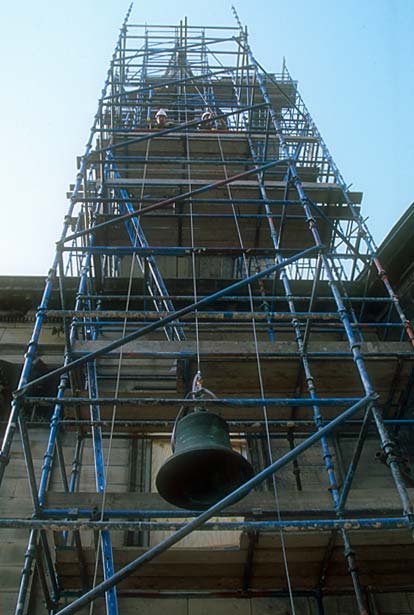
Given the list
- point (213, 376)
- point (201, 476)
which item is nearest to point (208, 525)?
point (201, 476)

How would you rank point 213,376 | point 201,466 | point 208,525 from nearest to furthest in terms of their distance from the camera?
1. point 208,525
2. point 201,466
3. point 213,376

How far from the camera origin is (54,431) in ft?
21.6

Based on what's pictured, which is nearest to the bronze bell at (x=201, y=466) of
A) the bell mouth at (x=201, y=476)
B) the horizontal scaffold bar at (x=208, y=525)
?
the bell mouth at (x=201, y=476)

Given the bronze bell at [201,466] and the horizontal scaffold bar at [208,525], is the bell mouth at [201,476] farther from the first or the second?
the horizontal scaffold bar at [208,525]

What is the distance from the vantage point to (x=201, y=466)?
5.37 metres

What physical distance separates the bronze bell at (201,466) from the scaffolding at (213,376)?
227 mm

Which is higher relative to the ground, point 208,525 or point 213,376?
point 213,376

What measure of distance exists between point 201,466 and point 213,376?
208cm

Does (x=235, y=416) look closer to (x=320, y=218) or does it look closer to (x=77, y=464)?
(x=77, y=464)

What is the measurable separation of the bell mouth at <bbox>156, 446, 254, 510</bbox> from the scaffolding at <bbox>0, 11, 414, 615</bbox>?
219mm

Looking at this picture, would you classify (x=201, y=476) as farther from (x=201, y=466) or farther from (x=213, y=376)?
(x=213, y=376)

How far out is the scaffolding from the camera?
5633mm

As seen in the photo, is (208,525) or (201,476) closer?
(208,525)

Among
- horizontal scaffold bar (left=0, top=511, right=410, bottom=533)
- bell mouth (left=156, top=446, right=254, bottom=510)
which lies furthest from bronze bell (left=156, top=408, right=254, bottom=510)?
horizontal scaffold bar (left=0, top=511, right=410, bottom=533)
